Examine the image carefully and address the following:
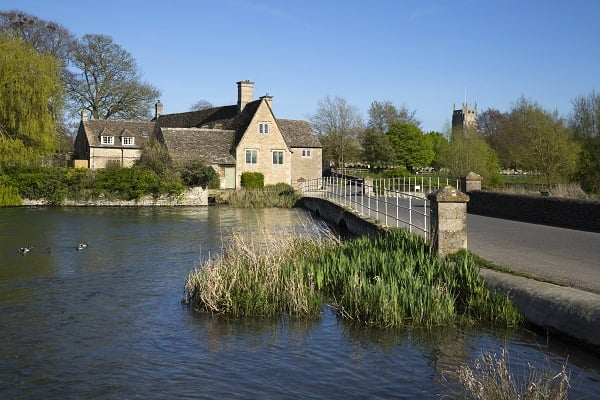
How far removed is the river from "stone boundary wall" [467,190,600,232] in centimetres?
1080

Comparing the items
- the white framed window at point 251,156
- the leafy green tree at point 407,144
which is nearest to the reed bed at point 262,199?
the white framed window at point 251,156

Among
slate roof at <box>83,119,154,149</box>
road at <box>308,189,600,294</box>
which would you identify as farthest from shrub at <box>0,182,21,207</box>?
road at <box>308,189,600,294</box>

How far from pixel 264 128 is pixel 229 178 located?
5685 millimetres

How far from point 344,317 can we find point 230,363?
9.84ft

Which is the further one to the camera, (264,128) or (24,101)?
(264,128)

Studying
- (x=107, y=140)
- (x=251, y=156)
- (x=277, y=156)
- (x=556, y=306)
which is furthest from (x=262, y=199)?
(x=556, y=306)

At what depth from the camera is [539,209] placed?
2269 centimetres

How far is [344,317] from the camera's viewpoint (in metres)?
11.7

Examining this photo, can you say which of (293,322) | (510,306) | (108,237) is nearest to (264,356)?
(293,322)

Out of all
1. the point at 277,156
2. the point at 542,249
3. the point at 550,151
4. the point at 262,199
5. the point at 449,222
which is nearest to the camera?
the point at 449,222

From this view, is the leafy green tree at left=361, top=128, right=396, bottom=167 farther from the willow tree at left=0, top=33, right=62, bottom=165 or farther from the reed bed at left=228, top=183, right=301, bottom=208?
the willow tree at left=0, top=33, right=62, bottom=165

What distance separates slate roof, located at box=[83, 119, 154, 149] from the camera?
56.9 metres

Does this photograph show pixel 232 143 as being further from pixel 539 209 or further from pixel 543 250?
pixel 543 250

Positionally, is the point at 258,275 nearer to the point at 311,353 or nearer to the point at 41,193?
the point at 311,353
